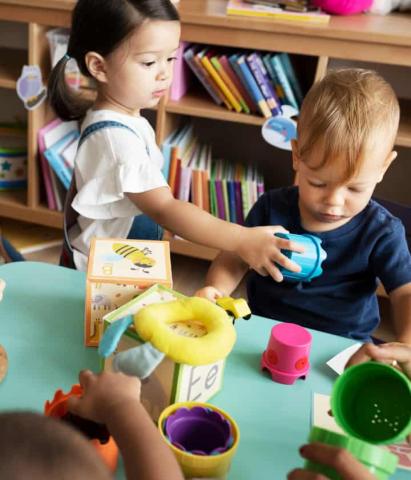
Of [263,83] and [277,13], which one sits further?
[263,83]

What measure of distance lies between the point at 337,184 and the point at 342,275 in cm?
22

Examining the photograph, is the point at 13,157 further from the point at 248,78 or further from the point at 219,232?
the point at 219,232

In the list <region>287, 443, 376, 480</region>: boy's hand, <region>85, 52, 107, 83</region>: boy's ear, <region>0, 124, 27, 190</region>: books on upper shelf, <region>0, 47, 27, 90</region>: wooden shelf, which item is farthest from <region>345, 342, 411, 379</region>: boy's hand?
<region>0, 124, 27, 190</region>: books on upper shelf

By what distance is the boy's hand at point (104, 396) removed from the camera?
0.62 meters

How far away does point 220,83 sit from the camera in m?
2.01

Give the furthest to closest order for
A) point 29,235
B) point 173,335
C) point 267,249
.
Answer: point 29,235 → point 267,249 → point 173,335

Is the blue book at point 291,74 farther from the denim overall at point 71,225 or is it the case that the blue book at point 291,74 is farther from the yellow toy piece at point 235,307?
the yellow toy piece at point 235,307

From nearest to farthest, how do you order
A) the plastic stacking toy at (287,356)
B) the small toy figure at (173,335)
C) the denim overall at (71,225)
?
the small toy figure at (173,335)
the plastic stacking toy at (287,356)
the denim overall at (71,225)

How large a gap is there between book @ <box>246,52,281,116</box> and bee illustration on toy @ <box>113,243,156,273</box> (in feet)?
4.00

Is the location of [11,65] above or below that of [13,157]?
above

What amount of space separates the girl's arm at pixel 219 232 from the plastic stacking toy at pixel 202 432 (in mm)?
287

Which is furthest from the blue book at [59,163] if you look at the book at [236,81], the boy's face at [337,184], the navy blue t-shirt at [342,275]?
the boy's face at [337,184]

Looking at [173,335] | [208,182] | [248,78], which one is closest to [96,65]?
[173,335]

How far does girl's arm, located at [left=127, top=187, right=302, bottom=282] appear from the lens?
902mm
